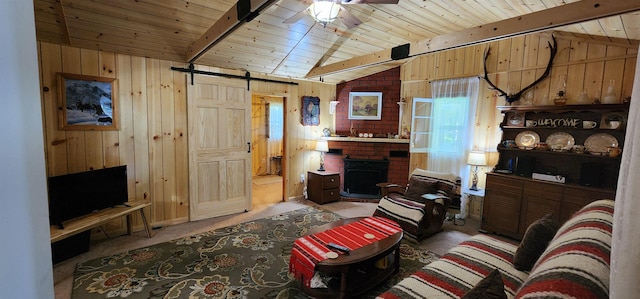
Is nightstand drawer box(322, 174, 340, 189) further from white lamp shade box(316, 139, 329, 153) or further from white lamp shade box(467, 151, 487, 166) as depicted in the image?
white lamp shade box(467, 151, 487, 166)

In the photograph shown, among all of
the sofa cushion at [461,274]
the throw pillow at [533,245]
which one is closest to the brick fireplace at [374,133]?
the sofa cushion at [461,274]

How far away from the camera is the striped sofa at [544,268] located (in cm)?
103

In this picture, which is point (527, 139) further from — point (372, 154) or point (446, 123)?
point (372, 154)

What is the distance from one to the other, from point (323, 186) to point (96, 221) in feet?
10.3

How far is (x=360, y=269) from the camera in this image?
246cm

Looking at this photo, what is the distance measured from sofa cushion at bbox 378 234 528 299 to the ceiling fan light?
87.0 inches

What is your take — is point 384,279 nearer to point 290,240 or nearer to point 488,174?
point 290,240

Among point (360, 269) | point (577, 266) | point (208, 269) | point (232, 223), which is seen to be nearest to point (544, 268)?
point (577, 266)

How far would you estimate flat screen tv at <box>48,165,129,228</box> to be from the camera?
8.64 feet

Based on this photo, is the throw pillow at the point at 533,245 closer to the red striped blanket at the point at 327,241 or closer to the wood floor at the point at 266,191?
the red striped blanket at the point at 327,241

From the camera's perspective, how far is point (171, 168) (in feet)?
12.4

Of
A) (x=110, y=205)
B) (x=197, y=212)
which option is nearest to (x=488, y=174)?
(x=197, y=212)

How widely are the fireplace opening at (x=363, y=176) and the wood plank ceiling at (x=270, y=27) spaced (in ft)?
6.44

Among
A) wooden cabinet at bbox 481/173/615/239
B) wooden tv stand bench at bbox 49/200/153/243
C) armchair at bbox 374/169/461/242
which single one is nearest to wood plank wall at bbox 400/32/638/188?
wooden cabinet at bbox 481/173/615/239
